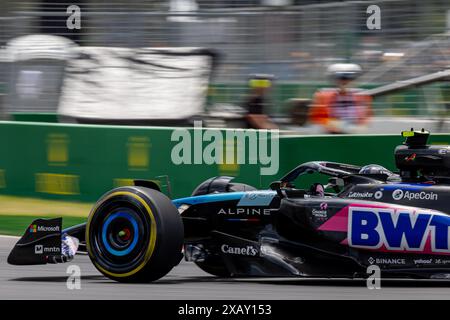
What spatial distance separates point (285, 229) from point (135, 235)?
117 centimetres

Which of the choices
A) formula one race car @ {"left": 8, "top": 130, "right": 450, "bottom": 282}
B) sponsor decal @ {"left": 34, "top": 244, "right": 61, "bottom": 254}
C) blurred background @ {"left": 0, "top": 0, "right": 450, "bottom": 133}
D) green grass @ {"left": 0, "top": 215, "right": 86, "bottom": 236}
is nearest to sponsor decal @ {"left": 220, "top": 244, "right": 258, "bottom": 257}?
formula one race car @ {"left": 8, "top": 130, "right": 450, "bottom": 282}

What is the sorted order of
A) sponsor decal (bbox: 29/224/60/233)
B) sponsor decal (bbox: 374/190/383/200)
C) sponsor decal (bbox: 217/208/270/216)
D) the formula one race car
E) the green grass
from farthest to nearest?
1. the green grass
2. sponsor decal (bbox: 29/224/60/233)
3. sponsor decal (bbox: 217/208/270/216)
4. sponsor decal (bbox: 374/190/383/200)
5. the formula one race car

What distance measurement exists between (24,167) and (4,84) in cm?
212

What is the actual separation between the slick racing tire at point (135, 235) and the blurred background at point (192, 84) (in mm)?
4735

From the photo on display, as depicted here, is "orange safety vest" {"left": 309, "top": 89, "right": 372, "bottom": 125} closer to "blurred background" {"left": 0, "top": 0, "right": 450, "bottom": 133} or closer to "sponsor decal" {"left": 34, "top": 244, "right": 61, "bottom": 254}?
"blurred background" {"left": 0, "top": 0, "right": 450, "bottom": 133}

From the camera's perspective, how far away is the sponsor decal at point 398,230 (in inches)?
291

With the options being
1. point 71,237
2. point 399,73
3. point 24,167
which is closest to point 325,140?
point 399,73

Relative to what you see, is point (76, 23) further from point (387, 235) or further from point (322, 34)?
point (387, 235)

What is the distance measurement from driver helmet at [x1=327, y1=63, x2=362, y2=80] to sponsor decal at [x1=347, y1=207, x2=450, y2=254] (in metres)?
6.00

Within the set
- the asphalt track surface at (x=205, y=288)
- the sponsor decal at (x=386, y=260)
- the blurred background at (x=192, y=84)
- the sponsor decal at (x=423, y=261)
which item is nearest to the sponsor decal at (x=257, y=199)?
the asphalt track surface at (x=205, y=288)

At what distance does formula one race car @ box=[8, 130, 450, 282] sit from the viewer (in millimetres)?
7535

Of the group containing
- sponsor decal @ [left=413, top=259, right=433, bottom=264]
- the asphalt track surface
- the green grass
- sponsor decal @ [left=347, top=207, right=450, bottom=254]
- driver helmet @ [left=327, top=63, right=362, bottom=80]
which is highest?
driver helmet @ [left=327, top=63, right=362, bottom=80]

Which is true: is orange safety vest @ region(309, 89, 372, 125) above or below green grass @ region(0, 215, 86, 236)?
above

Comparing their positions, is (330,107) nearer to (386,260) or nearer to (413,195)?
(413,195)
